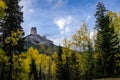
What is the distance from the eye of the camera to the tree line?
32.0 metres

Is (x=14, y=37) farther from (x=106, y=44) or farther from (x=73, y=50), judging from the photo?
(x=73, y=50)

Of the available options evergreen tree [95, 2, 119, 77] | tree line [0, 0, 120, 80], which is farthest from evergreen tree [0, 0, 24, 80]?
evergreen tree [95, 2, 119, 77]

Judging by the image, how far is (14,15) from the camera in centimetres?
3378

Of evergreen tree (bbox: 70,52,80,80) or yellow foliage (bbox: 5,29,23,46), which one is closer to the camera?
yellow foliage (bbox: 5,29,23,46)

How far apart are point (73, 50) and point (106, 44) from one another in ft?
38.9

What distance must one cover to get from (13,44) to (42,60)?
53.0 m

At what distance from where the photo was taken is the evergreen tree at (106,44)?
4733cm

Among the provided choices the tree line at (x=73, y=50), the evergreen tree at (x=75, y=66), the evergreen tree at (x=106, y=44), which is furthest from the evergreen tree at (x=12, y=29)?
the evergreen tree at (x=75, y=66)

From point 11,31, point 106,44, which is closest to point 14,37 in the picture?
point 11,31

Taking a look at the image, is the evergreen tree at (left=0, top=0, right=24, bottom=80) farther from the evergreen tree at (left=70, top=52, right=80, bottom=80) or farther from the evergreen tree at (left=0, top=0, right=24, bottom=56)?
the evergreen tree at (left=70, top=52, right=80, bottom=80)

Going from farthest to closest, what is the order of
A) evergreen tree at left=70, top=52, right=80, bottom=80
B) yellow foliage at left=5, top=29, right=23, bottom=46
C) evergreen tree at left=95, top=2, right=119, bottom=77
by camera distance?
evergreen tree at left=70, top=52, right=80, bottom=80
evergreen tree at left=95, top=2, right=119, bottom=77
yellow foliage at left=5, top=29, right=23, bottom=46

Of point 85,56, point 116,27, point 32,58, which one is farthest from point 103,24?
point 32,58

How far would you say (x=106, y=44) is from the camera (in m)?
47.6

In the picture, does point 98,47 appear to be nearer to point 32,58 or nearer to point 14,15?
point 14,15
